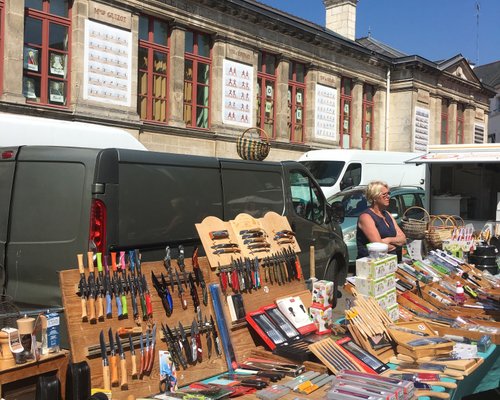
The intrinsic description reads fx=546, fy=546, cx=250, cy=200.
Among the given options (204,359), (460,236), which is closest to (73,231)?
(204,359)

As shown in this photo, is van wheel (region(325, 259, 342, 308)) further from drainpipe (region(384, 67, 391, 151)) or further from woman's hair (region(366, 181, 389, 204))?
drainpipe (region(384, 67, 391, 151))

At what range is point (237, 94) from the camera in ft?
63.9

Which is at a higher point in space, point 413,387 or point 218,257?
point 218,257

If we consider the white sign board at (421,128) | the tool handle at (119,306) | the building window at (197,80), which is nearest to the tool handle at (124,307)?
the tool handle at (119,306)

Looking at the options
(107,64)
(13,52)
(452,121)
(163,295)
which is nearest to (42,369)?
(163,295)

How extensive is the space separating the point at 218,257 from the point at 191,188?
134cm

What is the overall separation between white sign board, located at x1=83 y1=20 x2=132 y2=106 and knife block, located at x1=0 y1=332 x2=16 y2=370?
1292 centimetres

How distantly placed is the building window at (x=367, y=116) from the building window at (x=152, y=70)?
12251 mm

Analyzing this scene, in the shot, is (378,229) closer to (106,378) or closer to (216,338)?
(216,338)

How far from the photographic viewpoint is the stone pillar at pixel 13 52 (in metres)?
13.2

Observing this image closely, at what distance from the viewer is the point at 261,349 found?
377 cm

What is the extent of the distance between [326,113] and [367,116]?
4.23 meters

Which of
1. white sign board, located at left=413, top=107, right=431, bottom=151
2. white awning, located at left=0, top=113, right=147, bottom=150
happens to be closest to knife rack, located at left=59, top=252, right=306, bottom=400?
white awning, located at left=0, top=113, right=147, bottom=150

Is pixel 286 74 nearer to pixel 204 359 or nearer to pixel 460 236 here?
pixel 460 236
